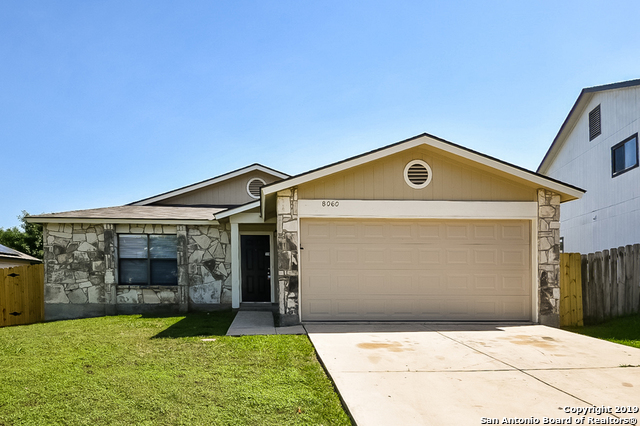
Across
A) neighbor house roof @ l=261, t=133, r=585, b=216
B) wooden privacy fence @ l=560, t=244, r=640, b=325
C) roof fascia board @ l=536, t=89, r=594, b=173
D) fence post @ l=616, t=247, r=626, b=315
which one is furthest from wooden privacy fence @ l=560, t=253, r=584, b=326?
roof fascia board @ l=536, t=89, r=594, b=173

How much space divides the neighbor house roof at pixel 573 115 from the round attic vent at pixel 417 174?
841 cm

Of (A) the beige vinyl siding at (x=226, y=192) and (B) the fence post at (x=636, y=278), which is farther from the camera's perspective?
(A) the beige vinyl siding at (x=226, y=192)

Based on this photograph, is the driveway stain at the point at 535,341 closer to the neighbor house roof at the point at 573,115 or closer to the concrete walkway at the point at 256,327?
the concrete walkway at the point at 256,327

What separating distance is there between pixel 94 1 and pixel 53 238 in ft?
21.7

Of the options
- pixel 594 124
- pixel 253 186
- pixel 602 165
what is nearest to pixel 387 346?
pixel 253 186

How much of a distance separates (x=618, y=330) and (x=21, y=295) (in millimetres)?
14569

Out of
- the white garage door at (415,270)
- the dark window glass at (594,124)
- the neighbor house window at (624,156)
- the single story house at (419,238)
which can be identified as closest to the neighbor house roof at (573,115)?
the dark window glass at (594,124)

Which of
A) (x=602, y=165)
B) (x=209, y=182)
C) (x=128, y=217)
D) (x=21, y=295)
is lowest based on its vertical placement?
(x=21, y=295)

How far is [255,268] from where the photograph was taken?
13.7 meters

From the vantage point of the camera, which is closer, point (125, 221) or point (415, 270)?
point (415, 270)

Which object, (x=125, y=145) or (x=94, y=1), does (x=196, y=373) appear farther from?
(x=125, y=145)

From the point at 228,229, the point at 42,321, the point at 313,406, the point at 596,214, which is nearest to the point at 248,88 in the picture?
the point at 228,229

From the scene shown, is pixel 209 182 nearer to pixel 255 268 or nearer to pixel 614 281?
pixel 255 268

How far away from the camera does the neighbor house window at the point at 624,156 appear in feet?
43.4
